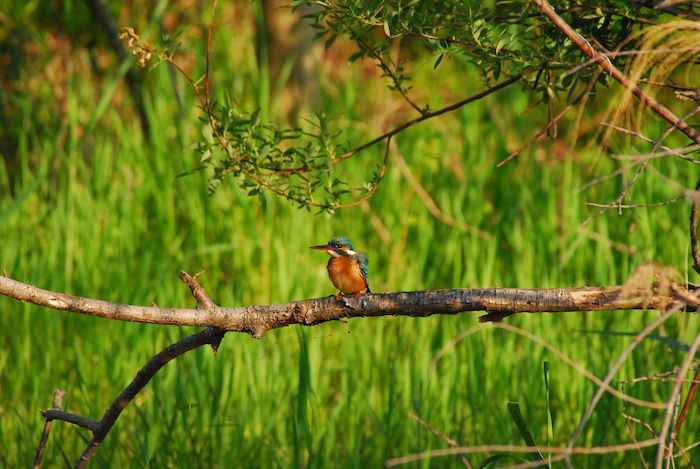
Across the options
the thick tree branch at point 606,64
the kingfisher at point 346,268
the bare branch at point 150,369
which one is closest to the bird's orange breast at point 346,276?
the kingfisher at point 346,268

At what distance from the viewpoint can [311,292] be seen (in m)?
4.95

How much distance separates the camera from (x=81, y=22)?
7422 millimetres

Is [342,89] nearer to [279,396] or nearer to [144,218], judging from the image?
[144,218]

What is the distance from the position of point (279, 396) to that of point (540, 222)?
2.06 m

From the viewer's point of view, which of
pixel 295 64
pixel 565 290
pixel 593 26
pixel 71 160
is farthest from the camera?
pixel 295 64

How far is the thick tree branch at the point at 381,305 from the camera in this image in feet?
6.91

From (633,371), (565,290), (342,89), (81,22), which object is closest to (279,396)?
(633,371)

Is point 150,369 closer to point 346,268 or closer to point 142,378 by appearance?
point 142,378

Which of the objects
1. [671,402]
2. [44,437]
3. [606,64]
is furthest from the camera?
[44,437]

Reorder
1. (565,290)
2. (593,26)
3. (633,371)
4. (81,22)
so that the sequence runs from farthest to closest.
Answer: (81,22), (633,371), (593,26), (565,290)

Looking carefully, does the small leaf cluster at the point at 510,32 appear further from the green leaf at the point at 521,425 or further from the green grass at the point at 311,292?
the green leaf at the point at 521,425

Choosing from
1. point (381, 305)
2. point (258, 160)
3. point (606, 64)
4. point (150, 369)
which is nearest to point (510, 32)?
point (606, 64)

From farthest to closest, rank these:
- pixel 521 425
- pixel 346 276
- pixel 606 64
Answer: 1. pixel 346 276
2. pixel 521 425
3. pixel 606 64

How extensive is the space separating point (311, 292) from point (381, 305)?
2682 mm
